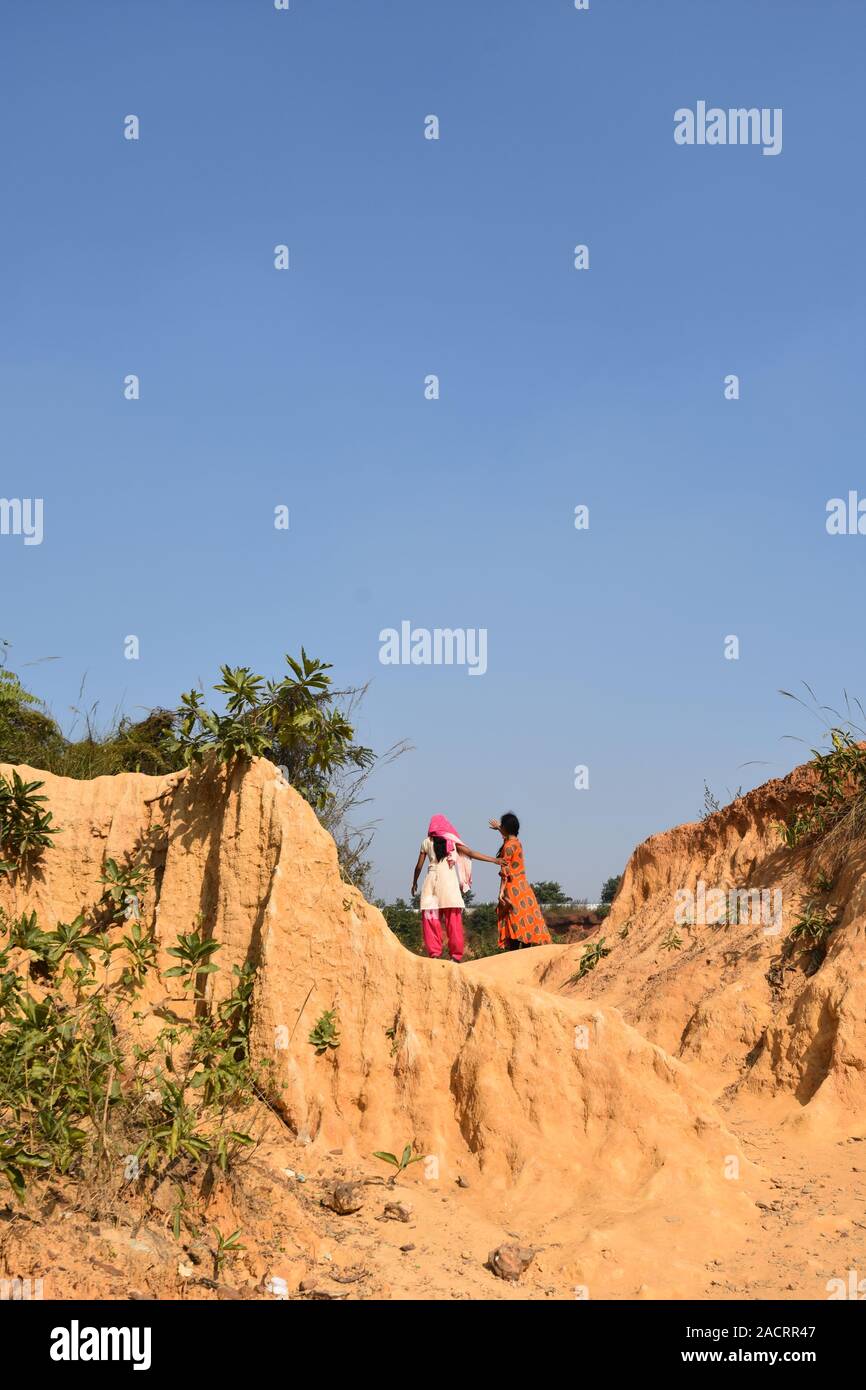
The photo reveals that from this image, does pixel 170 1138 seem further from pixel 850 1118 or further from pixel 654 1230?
pixel 850 1118

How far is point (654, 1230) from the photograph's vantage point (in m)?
6.90

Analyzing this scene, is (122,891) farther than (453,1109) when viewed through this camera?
Yes

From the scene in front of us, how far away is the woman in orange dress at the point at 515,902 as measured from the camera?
14.8 metres

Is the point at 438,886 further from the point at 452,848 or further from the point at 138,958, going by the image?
the point at 138,958

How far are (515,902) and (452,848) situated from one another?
10.2ft

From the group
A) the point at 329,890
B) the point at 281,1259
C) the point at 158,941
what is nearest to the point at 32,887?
the point at 158,941

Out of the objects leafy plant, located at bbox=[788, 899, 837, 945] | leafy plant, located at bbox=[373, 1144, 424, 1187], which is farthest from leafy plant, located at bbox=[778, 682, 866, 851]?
leafy plant, located at bbox=[373, 1144, 424, 1187]

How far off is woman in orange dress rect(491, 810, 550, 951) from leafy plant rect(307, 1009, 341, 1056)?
7.00 meters

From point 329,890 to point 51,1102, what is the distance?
8.56 feet

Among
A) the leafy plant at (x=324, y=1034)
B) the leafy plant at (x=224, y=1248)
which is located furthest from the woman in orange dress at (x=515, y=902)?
the leafy plant at (x=224, y=1248)

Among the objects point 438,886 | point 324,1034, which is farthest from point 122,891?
point 438,886

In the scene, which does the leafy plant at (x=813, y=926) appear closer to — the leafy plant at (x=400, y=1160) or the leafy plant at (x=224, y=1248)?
the leafy plant at (x=400, y=1160)

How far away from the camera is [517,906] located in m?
15.4

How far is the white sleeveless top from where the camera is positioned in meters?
12.4
